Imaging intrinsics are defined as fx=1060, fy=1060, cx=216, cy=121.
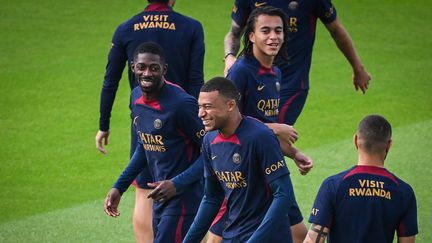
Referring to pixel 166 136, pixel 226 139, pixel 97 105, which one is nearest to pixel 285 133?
pixel 166 136

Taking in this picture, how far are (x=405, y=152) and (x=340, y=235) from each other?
6.02m

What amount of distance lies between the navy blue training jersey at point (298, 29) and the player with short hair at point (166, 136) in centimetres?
146

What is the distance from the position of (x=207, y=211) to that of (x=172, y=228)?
89 centimetres

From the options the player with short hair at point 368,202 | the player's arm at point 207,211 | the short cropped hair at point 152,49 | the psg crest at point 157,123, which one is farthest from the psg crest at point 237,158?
the short cropped hair at point 152,49

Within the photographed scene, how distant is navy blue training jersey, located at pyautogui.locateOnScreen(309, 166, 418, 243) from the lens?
6180 mm

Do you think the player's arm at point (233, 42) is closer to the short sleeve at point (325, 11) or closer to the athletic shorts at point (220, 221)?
the short sleeve at point (325, 11)

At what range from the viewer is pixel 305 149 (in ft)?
40.7

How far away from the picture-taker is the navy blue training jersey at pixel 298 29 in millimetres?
8828

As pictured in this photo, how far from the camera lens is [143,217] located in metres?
8.59

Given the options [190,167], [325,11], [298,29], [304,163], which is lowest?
[190,167]

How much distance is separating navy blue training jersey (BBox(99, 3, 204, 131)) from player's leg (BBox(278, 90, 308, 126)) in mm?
763

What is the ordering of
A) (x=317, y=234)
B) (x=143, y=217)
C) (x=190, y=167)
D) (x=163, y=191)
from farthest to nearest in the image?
(x=143, y=217) < (x=190, y=167) < (x=163, y=191) < (x=317, y=234)

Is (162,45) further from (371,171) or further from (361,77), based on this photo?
(371,171)

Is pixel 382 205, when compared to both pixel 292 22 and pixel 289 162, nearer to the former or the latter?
pixel 292 22
